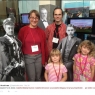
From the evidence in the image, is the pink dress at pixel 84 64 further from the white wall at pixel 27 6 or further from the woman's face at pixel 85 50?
the white wall at pixel 27 6

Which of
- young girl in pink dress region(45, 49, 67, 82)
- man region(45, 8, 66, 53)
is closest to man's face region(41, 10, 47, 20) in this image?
man region(45, 8, 66, 53)

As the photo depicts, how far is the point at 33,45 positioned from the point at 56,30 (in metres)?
0.29

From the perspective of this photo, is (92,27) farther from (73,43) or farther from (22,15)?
(22,15)

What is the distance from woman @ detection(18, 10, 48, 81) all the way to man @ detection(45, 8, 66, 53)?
78mm

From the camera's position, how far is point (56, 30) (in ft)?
4.37

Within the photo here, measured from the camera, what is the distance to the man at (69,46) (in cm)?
124

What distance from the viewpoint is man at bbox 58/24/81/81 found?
124 centimetres

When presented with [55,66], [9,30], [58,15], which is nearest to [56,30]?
[58,15]

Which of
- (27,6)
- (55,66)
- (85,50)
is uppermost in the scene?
(27,6)

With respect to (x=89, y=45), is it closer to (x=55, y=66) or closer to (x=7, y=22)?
(x=55, y=66)

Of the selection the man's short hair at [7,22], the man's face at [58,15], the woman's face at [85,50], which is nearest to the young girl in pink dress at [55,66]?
the woman's face at [85,50]

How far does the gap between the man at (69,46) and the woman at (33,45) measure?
18 cm
